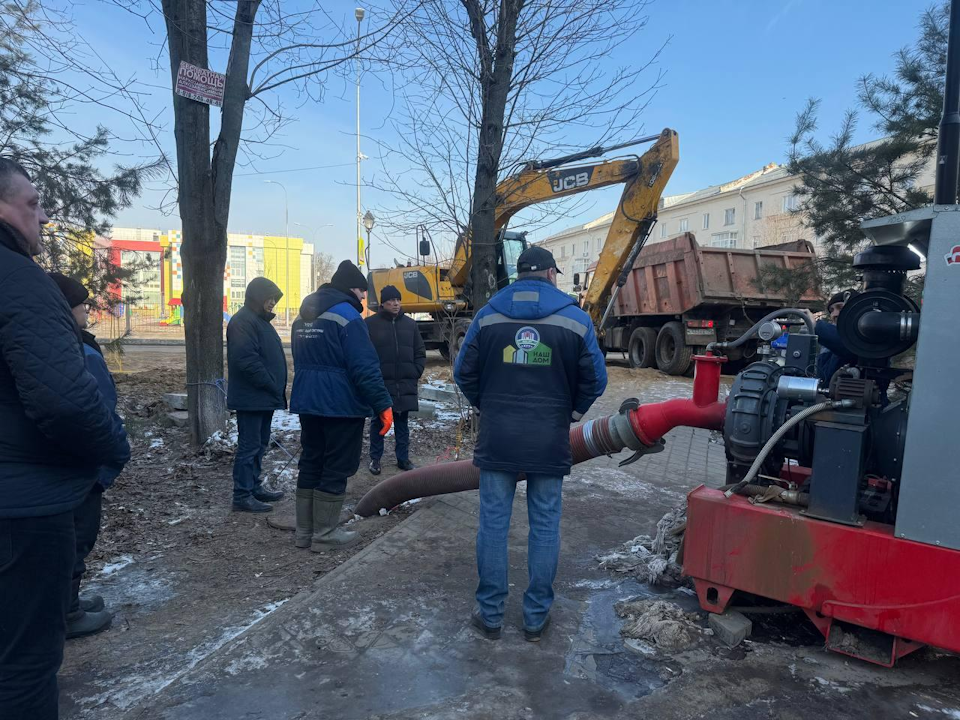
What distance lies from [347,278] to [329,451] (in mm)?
1156

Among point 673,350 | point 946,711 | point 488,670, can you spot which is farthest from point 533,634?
point 673,350

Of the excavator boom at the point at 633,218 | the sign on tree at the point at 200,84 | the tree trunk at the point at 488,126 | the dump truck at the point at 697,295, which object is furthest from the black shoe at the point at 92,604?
the dump truck at the point at 697,295

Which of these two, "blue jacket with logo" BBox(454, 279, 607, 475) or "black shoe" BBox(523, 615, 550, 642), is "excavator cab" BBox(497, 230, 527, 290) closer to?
"blue jacket with logo" BBox(454, 279, 607, 475)

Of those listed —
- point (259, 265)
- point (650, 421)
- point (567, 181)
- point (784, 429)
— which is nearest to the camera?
point (784, 429)

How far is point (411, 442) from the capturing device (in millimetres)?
7336

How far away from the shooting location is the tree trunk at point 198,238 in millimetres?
6102

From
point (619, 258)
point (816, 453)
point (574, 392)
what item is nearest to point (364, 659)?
point (574, 392)

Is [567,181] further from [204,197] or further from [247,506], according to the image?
[247,506]

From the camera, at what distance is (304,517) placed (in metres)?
4.19

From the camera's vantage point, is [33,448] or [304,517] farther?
[304,517]

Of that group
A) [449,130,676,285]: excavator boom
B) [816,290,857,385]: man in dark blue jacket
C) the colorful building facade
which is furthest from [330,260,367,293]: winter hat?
the colorful building facade

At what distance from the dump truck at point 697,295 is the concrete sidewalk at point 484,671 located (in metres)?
8.40

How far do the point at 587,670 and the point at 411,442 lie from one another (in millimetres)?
4869

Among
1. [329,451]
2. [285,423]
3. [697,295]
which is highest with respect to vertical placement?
[697,295]
